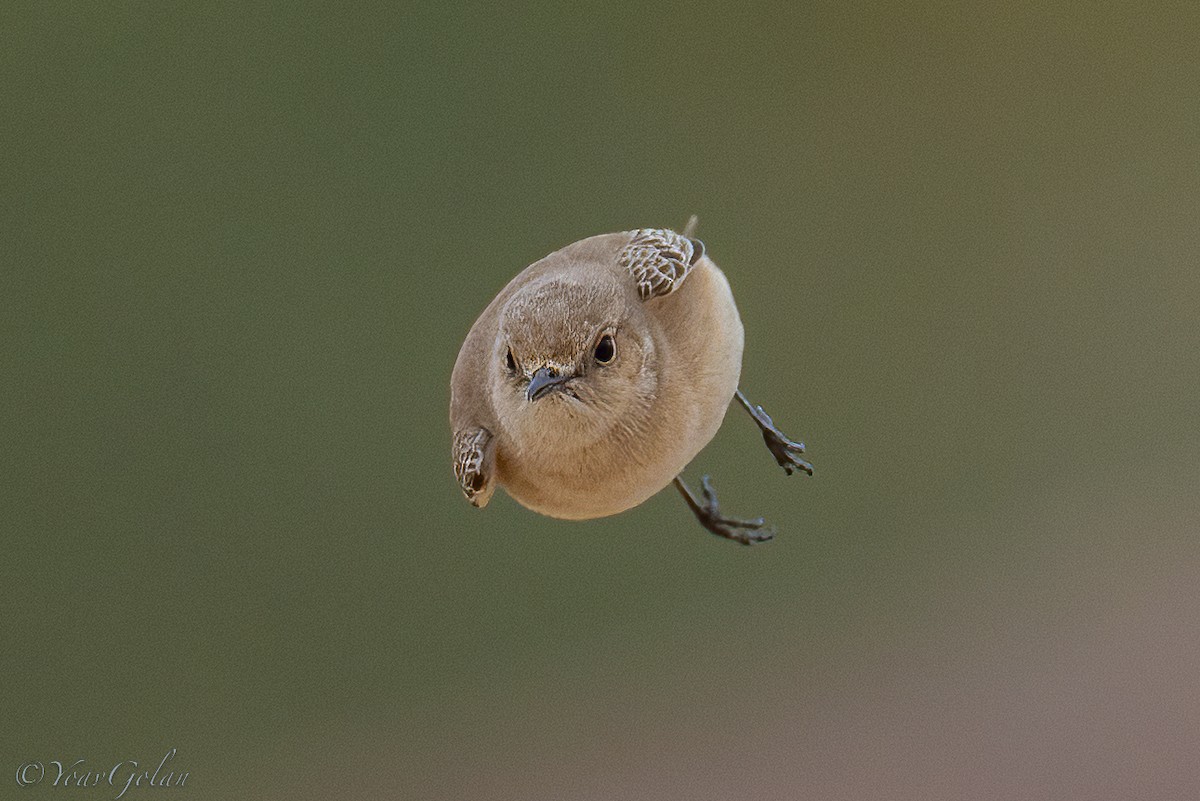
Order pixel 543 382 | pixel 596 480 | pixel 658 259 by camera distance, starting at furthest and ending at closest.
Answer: pixel 658 259
pixel 596 480
pixel 543 382

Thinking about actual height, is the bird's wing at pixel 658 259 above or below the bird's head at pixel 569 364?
above

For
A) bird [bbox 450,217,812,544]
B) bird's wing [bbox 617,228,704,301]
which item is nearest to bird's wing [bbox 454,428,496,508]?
bird [bbox 450,217,812,544]

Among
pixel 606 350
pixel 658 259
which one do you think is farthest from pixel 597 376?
pixel 658 259

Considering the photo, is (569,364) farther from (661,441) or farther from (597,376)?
(661,441)

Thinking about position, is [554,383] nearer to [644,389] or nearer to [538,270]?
[644,389]

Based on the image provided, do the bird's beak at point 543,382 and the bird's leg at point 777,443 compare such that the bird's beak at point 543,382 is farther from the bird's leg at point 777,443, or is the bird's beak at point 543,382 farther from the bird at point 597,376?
the bird's leg at point 777,443

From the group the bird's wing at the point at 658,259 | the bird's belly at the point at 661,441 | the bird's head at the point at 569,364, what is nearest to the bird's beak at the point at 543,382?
the bird's head at the point at 569,364

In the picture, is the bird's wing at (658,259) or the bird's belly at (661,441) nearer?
the bird's belly at (661,441)
